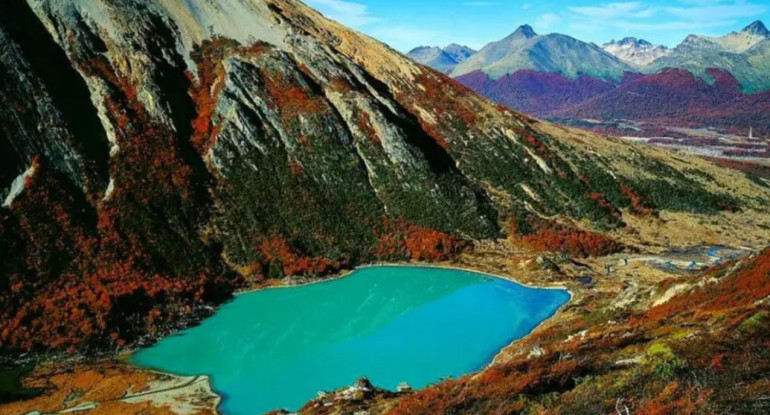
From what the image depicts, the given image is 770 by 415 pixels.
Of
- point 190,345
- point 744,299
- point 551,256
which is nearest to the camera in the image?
point 744,299

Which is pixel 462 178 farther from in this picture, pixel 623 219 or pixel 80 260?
pixel 80 260

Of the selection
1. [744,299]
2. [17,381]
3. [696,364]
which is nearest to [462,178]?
[744,299]

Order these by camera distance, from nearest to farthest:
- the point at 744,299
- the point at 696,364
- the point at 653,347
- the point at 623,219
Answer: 1. the point at 696,364
2. the point at 653,347
3. the point at 744,299
4. the point at 623,219

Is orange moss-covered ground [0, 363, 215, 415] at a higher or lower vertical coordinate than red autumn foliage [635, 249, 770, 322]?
lower

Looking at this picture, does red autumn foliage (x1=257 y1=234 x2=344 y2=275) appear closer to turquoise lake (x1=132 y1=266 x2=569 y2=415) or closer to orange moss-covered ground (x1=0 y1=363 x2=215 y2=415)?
turquoise lake (x1=132 y1=266 x2=569 y2=415)

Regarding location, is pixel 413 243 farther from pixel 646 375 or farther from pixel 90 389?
pixel 646 375

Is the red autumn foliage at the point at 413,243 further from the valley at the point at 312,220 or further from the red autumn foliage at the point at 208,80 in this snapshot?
the red autumn foliage at the point at 208,80

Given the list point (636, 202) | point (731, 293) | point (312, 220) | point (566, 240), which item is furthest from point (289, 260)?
point (636, 202)

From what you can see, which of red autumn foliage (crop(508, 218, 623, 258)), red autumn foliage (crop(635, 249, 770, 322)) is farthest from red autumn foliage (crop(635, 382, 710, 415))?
red autumn foliage (crop(508, 218, 623, 258))
